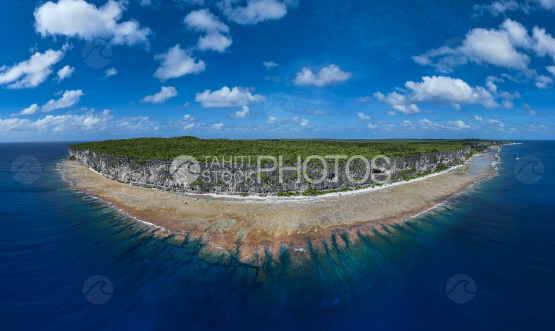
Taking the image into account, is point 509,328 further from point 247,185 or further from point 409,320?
point 247,185

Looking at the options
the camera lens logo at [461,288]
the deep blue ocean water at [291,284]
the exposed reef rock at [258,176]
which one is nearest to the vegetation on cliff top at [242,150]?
the exposed reef rock at [258,176]

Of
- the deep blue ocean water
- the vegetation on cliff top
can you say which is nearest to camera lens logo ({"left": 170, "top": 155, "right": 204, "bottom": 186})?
the vegetation on cliff top

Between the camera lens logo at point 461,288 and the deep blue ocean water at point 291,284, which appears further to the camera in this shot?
the camera lens logo at point 461,288

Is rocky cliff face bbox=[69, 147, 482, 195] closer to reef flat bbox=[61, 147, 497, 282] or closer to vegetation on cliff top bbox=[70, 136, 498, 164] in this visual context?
vegetation on cliff top bbox=[70, 136, 498, 164]

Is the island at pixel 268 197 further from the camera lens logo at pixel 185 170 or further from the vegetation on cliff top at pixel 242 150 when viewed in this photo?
the vegetation on cliff top at pixel 242 150

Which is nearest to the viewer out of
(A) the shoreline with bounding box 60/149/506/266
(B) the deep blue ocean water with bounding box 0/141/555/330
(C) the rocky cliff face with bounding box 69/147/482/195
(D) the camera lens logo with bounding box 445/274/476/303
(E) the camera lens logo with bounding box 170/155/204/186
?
(B) the deep blue ocean water with bounding box 0/141/555/330

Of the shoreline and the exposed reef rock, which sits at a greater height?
the exposed reef rock

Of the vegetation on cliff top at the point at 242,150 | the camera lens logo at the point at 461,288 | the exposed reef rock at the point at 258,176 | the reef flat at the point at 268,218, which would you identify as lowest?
the camera lens logo at the point at 461,288

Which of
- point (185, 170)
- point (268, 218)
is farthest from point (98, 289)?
point (185, 170)
